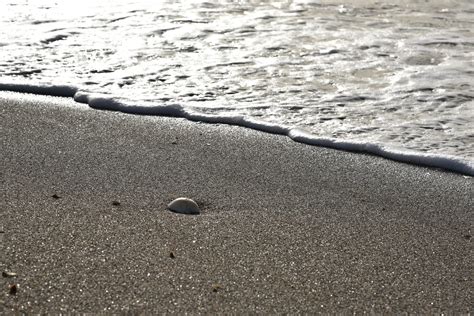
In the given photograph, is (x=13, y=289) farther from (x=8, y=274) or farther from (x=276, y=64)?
(x=276, y=64)

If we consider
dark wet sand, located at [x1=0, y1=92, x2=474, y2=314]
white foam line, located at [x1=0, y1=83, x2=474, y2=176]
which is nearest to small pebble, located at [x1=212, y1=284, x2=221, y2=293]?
dark wet sand, located at [x1=0, y1=92, x2=474, y2=314]

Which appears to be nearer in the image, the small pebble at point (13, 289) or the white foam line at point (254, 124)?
the small pebble at point (13, 289)

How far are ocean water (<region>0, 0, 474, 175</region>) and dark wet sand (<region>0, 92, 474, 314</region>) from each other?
14.1 inches

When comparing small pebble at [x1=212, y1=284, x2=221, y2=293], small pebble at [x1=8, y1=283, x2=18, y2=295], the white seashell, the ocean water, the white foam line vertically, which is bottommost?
the ocean water

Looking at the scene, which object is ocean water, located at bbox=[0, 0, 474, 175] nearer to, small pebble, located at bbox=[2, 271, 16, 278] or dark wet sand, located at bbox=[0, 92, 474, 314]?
dark wet sand, located at bbox=[0, 92, 474, 314]

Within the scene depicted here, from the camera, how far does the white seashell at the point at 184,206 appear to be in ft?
9.74

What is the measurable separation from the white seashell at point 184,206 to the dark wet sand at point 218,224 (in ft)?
0.16

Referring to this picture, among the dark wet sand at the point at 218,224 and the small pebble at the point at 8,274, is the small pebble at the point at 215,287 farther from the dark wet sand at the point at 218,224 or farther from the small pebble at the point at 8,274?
the small pebble at the point at 8,274

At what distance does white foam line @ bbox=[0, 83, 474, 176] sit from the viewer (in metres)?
3.67

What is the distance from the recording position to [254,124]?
4.15 metres

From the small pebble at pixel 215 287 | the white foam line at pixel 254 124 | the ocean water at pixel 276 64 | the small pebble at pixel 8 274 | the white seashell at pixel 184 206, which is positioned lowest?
the ocean water at pixel 276 64

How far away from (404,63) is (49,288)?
3.75 metres

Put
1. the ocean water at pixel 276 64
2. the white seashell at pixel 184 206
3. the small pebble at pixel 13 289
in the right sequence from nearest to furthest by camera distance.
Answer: the small pebble at pixel 13 289, the white seashell at pixel 184 206, the ocean water at pixel 276 64

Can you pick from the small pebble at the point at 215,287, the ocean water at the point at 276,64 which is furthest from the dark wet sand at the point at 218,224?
the ocean water at the point at 276,64
